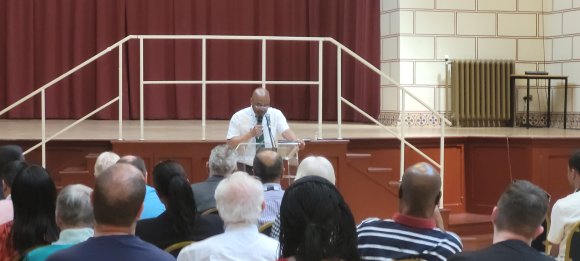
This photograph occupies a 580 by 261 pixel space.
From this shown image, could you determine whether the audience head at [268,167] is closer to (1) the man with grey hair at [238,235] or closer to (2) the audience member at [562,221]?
(1) the man with grey hair at [238,235]

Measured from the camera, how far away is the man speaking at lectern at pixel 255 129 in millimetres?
6723

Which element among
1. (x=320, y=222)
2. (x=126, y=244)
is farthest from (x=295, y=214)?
(x=126, y=244)

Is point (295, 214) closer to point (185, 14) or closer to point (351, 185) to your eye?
point (351, 185)

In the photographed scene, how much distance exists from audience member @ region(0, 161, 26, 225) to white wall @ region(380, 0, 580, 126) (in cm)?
625

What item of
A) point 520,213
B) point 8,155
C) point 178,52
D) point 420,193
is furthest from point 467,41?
point 520,213

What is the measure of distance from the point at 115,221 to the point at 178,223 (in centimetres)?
120

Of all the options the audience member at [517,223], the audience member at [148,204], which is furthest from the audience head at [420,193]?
the audience member at [148,204]

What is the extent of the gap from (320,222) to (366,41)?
8.05m

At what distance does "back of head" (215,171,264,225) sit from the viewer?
318 centimetres

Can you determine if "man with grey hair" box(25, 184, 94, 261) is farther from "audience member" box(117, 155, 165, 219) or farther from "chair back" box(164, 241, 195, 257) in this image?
"audience member" box(117, 155, 165, 219)

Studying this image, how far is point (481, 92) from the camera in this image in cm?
1030

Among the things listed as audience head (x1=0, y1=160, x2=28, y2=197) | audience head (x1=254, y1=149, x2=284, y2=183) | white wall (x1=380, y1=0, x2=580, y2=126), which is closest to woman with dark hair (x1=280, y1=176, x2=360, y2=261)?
audience head (x1=254, y1=149, x2=284, y2=183)

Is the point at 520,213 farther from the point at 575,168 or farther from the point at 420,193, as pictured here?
the point at 575,168

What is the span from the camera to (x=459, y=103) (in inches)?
403
